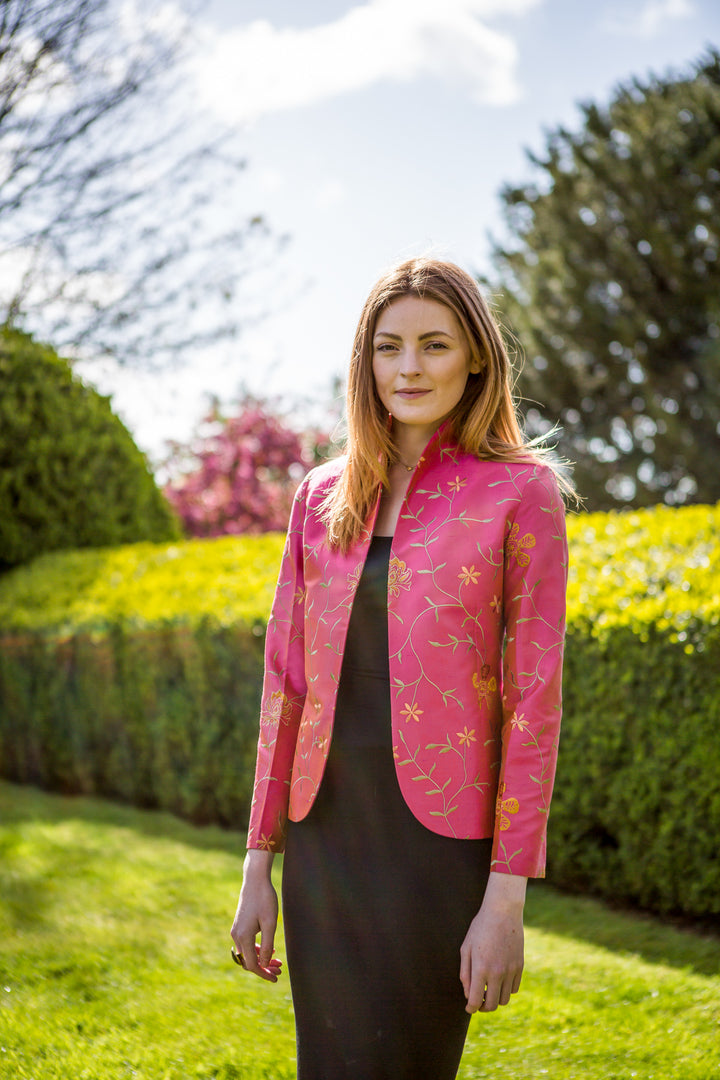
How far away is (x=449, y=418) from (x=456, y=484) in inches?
7.6

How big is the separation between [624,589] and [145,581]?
3.85m

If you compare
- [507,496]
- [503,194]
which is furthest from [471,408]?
[503,194]

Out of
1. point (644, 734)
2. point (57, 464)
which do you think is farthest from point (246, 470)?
point (644, 734)

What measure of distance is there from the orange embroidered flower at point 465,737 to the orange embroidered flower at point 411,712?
76 mm

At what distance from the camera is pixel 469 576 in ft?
5.31

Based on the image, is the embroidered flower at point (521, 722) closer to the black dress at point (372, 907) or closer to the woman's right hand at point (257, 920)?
the black dress at point (372, 907)

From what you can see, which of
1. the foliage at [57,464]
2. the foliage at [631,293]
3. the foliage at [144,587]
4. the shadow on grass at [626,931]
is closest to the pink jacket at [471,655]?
the shadow on grass at [626,931]

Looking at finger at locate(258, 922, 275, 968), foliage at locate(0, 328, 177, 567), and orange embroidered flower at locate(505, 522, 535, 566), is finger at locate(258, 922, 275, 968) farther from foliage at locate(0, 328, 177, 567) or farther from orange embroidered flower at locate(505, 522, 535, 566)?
foliage at locate(0, 328, 177, 567)

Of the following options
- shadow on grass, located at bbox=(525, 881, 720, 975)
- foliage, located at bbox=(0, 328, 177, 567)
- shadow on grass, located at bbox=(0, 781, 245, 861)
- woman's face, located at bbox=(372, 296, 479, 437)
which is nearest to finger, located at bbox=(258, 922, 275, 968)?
woman's face, located at bbox=(372, 296, 479, 437)

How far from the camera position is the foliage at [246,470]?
15711 millimetres

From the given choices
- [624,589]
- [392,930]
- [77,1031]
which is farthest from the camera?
[624,589]

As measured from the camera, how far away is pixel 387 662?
169 centimetres

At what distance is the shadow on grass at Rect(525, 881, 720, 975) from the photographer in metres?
3.48

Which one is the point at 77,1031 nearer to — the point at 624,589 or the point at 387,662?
the point at 387,662
